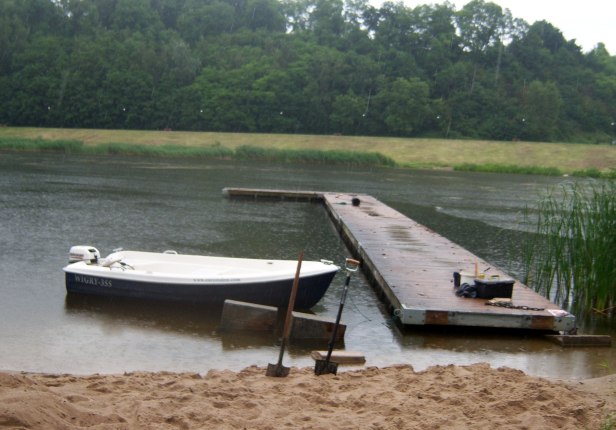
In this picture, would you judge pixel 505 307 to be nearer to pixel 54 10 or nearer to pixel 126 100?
pixel 126 100

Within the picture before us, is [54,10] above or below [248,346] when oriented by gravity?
above

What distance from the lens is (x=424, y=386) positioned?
723 centimetres

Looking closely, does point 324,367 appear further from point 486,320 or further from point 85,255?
point 85,255

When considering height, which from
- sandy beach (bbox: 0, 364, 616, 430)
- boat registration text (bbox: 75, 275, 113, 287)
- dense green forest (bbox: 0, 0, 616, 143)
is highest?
dense green forest (bbox: 0, 0, 616, 143)

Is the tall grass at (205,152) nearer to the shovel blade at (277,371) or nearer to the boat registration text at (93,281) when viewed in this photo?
the boat registration text at (93,281)

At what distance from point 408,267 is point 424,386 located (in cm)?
608

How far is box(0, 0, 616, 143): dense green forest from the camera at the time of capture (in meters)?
83.2

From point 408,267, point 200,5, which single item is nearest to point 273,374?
point 408,267

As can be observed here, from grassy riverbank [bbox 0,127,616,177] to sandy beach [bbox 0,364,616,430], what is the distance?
1931 inches

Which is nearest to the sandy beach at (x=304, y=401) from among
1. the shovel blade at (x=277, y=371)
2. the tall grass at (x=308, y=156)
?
the shovel blade at (x=277, y=371)

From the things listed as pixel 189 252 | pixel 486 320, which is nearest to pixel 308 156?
pixel 189 252

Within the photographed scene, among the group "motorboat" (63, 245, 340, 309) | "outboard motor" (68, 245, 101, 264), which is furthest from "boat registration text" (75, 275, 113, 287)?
"outboard motor" (68, 245, 101, 264)

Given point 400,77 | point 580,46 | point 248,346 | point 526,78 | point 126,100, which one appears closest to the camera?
point 248,346

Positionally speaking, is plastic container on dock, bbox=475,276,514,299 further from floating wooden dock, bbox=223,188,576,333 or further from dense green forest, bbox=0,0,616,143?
dense green forest, bbox=0,0,616,143
